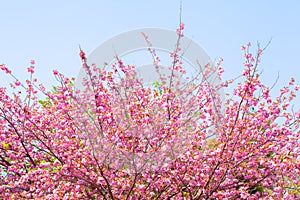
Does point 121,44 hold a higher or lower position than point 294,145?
higher

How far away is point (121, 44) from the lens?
1009 cm

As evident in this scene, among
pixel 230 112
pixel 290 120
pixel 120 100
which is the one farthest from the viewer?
pixel 120 100

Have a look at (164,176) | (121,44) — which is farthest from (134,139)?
(121,44)

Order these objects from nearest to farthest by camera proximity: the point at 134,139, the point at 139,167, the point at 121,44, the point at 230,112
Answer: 1. the point at 139,167
2. the point at 134,139
3. the point at 230,112
4. the point at 121,44

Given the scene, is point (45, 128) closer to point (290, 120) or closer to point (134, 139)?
point (134, 139)

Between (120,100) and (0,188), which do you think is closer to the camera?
(0,188)

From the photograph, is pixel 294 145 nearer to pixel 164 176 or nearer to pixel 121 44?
pixel 164 176

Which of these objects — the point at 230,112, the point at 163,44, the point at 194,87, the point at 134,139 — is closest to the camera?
the point at 134,139

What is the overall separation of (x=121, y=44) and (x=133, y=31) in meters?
0.68

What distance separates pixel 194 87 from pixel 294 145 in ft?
7.67

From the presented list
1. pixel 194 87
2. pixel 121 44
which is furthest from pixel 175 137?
pixel 121 44

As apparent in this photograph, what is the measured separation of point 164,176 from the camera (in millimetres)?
5098

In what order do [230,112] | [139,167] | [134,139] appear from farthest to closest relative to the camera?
[230,112], [134,139], [139,167]

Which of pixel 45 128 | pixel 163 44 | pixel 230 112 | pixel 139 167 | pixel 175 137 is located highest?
pixel 163 44
